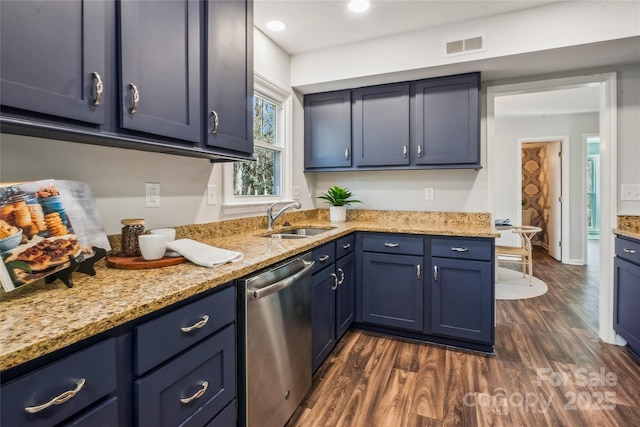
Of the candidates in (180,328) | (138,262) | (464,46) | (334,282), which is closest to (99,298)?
(180,328)

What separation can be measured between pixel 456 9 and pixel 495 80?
813 millimetres

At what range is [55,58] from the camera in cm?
92

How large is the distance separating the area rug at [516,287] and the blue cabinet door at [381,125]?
2087 millimetres

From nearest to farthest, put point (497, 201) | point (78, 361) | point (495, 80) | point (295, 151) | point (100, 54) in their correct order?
point (78, 361), point (100, 54), point (495, 80), point (295, 151), point (497, 201)

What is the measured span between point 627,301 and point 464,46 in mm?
2119

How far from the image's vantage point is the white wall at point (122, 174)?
114cm

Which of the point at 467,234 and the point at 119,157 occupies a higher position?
the point at 119,157

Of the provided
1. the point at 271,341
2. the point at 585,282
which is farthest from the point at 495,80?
the point at 585,282

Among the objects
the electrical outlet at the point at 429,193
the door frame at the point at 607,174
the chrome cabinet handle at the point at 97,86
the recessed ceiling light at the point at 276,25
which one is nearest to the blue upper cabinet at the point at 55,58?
the chrome cabinet handle at the point at 97,86

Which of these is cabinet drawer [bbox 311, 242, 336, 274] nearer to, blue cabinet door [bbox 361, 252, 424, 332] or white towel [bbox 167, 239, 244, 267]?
blue cabinet door [bbox 361, 252, 424, 332]

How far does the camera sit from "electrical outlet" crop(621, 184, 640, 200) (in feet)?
7.82

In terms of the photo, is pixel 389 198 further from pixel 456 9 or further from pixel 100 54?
pixel 100 54

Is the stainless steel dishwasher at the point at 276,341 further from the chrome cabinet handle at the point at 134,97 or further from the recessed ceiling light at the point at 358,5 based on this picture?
the recessed ceiling light at the point at 358,5

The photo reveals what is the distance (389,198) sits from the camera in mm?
3150
